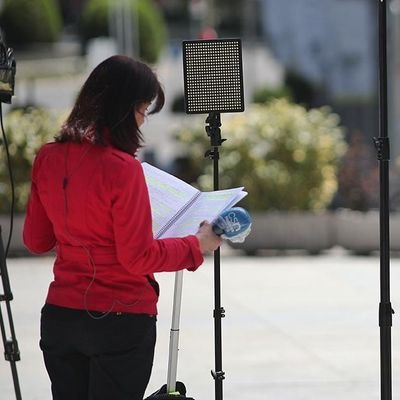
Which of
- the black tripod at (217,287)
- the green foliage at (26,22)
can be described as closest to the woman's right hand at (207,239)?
the black tripod at (217,287)

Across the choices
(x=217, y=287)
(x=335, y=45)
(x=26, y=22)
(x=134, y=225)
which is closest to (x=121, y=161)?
(x=134, y=225)

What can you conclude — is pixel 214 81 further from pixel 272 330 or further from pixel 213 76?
pixel 272 330

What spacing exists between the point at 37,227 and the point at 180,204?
56 centimetres

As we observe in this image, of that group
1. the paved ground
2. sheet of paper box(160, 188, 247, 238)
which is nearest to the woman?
sheet of paper box(160, 188, 247, 238)

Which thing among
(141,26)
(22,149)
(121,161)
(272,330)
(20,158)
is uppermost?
(141,26)

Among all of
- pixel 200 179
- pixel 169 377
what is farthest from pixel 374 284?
pixel 169 377

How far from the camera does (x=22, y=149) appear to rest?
14422mm

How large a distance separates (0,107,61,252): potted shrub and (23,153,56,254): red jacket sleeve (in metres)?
10.1

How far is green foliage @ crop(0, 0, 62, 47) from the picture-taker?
36.0 m

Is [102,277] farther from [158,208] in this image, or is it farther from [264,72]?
[264,72]

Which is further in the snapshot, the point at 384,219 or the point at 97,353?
the point at 384,219

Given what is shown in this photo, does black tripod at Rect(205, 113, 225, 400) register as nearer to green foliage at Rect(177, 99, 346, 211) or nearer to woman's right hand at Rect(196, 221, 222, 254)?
woman's right hand at Rect(196, 221, 222, 254)

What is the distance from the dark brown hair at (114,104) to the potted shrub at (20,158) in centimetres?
1033

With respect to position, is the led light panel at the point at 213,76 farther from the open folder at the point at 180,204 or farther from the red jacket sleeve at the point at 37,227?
the red jacket sleeve at the point at 37,227
